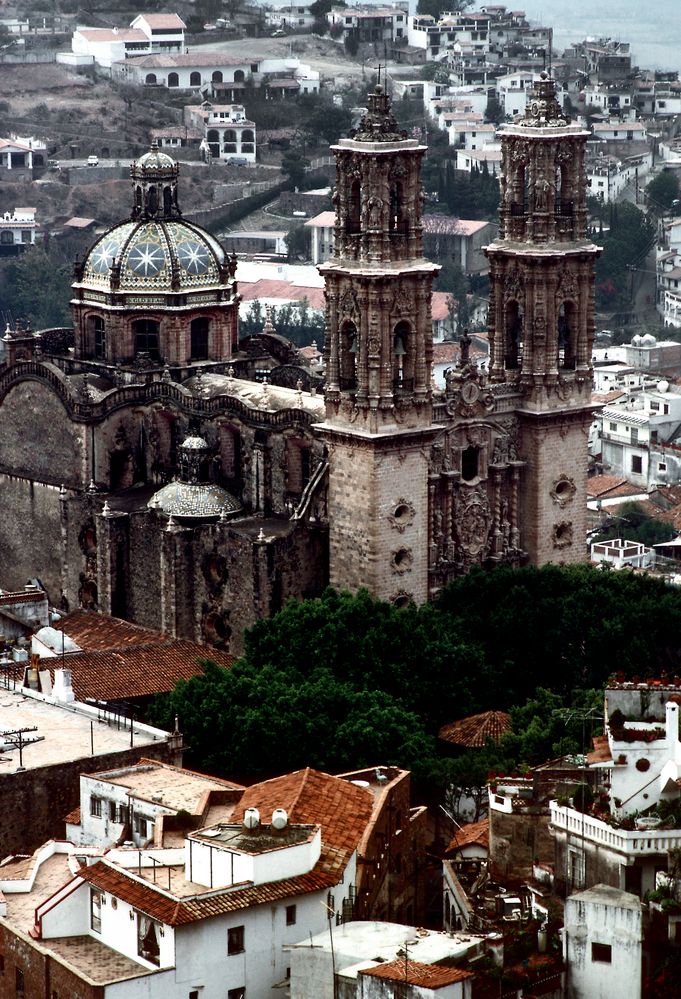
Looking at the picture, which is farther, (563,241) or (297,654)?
(563,241)

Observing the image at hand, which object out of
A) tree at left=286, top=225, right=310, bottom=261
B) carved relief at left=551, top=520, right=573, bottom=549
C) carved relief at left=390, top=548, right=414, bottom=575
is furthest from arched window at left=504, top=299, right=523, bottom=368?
tree at left=286, top=225, right=310, bottom=261

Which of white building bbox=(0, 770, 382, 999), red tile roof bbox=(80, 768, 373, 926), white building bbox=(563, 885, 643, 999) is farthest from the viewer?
red tile roof bbox=(80, 768, 373, 926)

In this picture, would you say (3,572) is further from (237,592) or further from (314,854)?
(314,854)

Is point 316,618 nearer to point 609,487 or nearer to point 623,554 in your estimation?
point 623,554

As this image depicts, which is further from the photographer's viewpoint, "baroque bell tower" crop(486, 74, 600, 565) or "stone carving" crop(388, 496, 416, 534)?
"baroque bell tower" crop(486, 74, 600, 565)

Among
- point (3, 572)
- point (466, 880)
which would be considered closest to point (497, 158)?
point (3, 572)

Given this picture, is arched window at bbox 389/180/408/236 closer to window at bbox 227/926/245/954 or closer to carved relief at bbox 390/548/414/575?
carved relief at bbox 390/548/414/575
